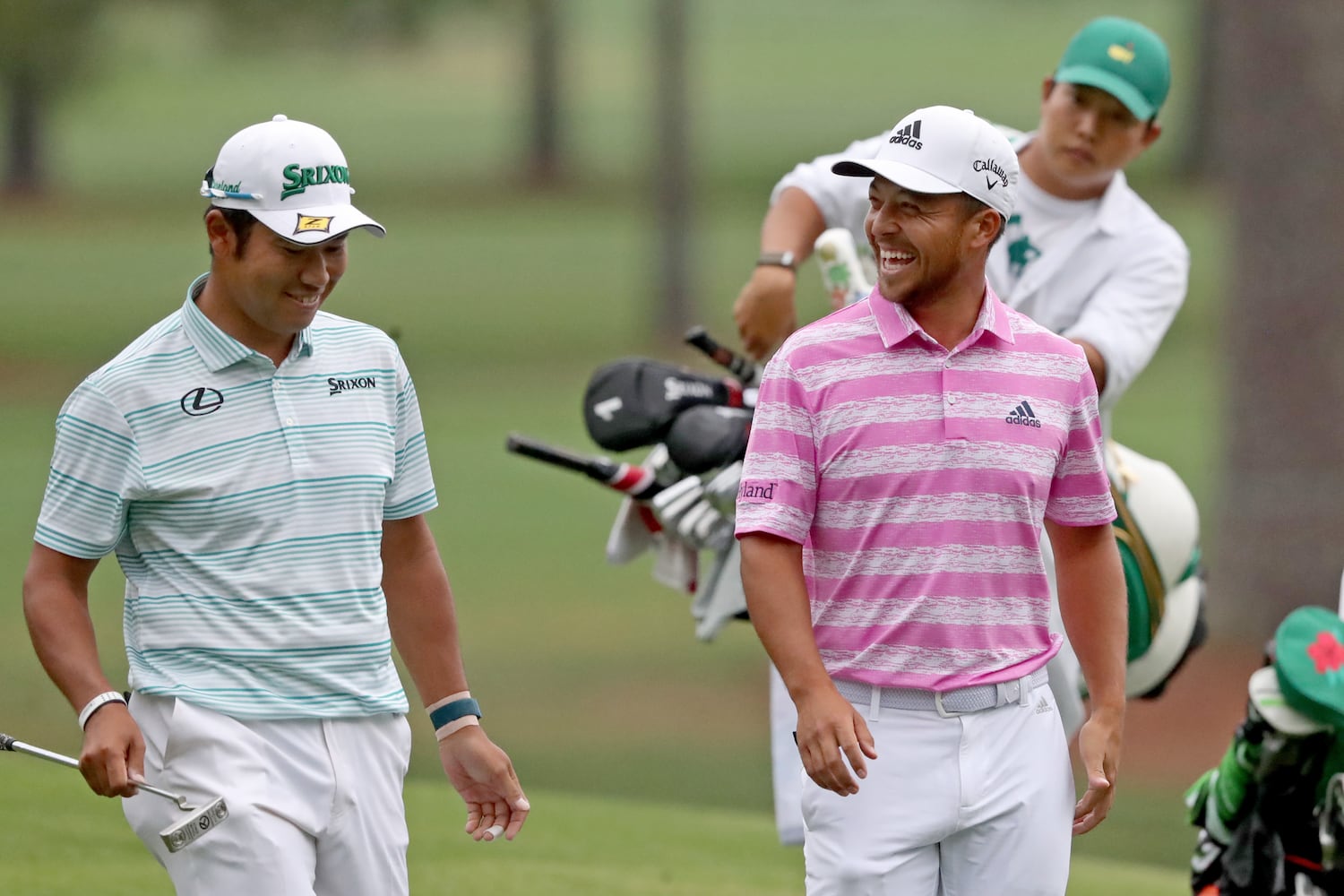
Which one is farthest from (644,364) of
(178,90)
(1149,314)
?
(178,90)

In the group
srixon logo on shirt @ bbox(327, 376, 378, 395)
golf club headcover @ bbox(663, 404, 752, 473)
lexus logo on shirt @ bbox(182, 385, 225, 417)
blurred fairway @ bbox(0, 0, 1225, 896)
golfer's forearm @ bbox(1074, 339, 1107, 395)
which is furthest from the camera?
blurred fairway @ bbox(0, 0, 1225, 896)

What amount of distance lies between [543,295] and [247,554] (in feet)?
99.9

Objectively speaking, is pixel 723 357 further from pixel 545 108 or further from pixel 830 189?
pixel 545 108

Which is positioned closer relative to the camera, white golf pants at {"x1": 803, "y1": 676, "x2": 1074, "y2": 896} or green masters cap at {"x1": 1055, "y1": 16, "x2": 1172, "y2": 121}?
white golf pants at {"x1": 803, "y1": 676, "x2": 1074, "y2": 896}

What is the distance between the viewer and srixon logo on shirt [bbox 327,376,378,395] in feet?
11.9

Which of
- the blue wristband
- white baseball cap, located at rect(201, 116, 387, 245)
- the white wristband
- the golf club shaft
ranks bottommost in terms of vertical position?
the blue wristband

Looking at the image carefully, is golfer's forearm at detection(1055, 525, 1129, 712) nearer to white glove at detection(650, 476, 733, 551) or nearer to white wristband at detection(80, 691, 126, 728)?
white wristband at detection(80, 691, 126, 728)

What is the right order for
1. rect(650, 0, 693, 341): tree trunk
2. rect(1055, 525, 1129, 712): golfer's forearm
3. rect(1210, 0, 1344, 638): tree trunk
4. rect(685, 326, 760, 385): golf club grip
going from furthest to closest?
rect(650, 0, 693, 341): tree trunk, rect(1210, 0, 1344, 638): tree trunk, rect(685, 326, 760, 385): golf club grip, rect(1055, 525, 1129, 712): golfer's forearm

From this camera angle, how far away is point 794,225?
5.51 metres

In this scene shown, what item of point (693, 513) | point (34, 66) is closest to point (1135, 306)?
point (693, 513)

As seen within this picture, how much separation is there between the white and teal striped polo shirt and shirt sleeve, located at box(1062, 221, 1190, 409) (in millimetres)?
2164

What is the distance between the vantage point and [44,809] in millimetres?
6844

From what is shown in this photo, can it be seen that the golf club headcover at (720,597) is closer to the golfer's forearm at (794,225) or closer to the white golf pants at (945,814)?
the golfer's forearm at (794,225)

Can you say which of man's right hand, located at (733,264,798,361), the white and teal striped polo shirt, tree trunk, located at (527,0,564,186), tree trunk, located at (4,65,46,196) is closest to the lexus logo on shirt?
the white and teal striped polo shirt
